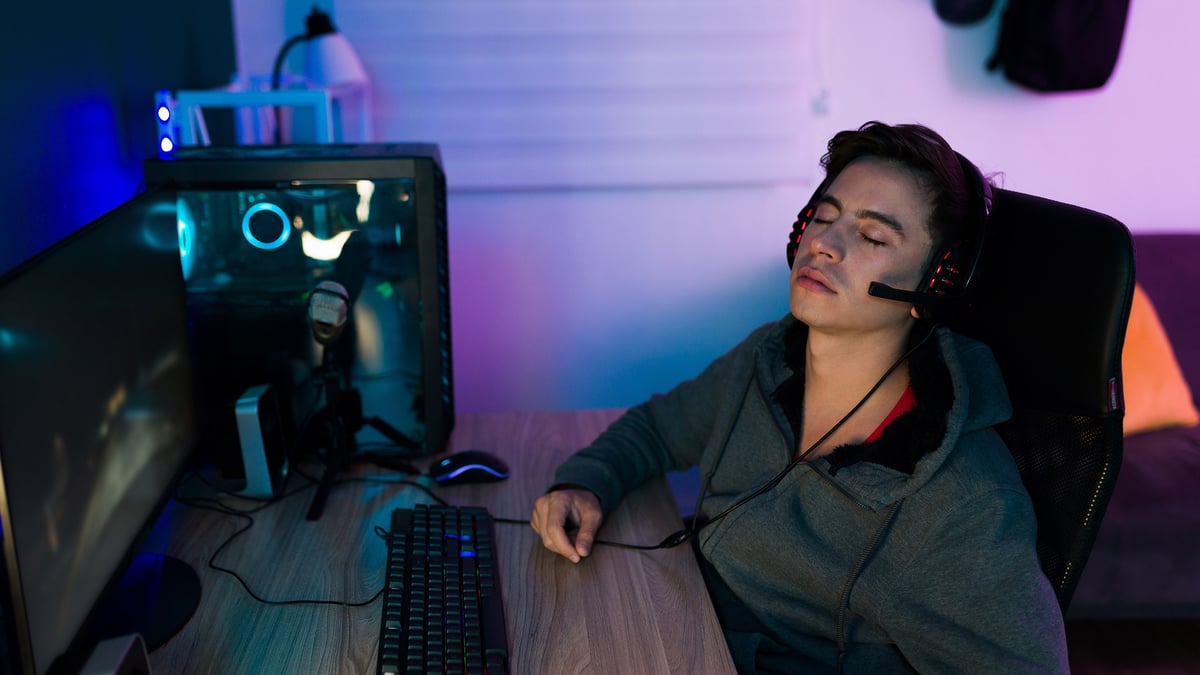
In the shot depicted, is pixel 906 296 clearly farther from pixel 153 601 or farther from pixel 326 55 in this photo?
pixel 326 55

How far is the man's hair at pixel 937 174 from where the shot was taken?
1.10m

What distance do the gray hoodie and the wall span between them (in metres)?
0.86

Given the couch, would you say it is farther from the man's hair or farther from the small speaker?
the small speaker

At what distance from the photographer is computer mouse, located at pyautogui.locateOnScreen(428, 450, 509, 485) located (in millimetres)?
1287

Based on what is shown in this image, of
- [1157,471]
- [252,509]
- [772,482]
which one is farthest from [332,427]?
[1157,471]

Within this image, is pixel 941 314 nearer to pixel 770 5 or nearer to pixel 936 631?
pixel 936 631

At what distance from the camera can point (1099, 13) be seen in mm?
1970

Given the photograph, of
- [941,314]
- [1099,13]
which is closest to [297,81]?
[941,314]

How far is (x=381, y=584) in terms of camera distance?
104 cm

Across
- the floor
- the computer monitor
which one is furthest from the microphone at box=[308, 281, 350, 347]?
the floor

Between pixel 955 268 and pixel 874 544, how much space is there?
33cm

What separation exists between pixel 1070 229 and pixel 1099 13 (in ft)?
4.32

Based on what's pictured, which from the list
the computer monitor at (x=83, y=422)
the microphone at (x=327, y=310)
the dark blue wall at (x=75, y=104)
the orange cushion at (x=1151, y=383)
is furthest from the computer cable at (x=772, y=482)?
the orange cushion at (x=1151, y=383)

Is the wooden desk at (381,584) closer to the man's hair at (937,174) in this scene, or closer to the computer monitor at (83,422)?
the computer monitor at (83,422)
